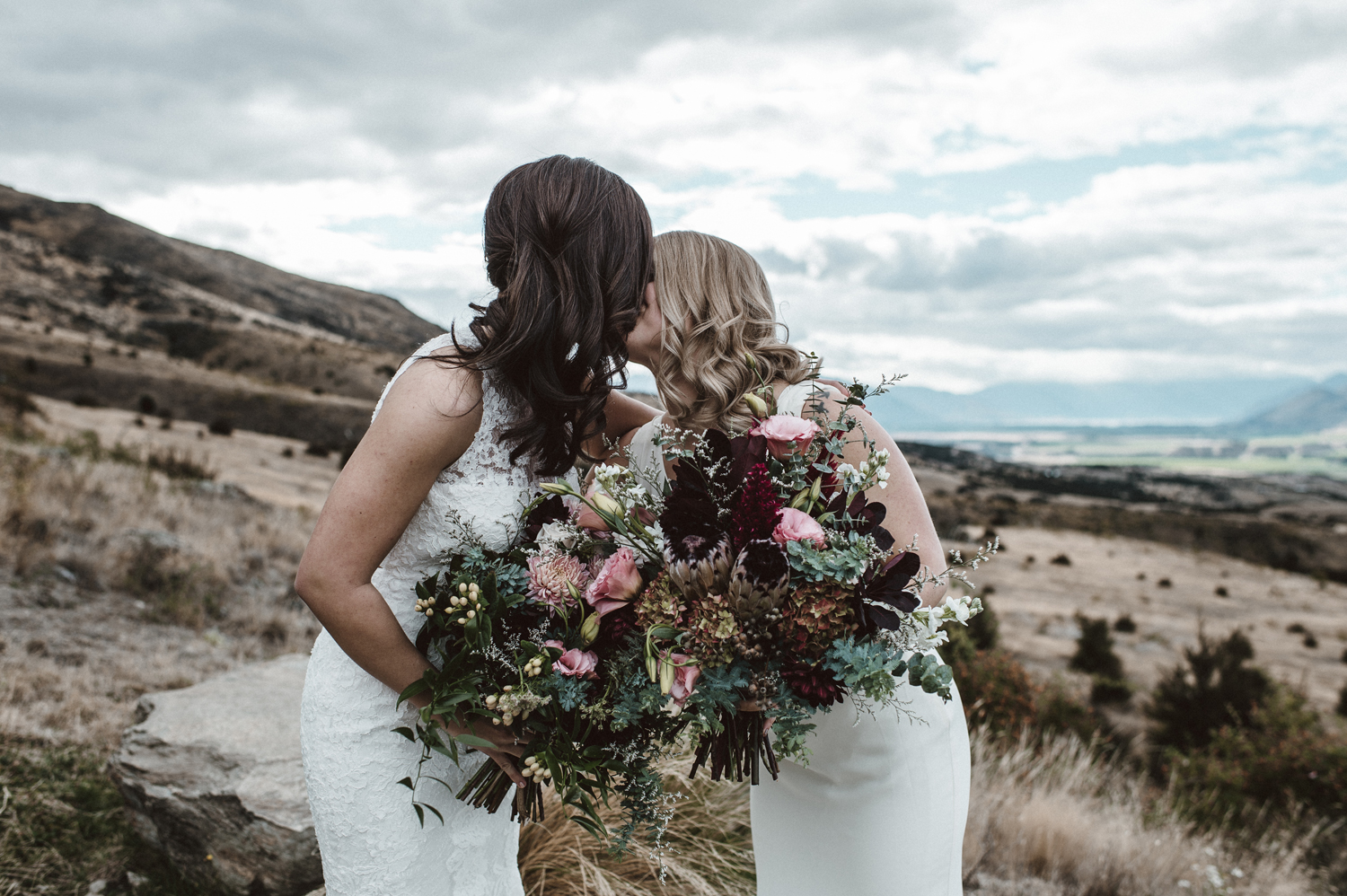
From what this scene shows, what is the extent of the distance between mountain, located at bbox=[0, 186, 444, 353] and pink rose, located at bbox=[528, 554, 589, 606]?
219 feet

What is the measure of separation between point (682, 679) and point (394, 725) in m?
1.01

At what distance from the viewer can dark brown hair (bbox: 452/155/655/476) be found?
2141 millimetres

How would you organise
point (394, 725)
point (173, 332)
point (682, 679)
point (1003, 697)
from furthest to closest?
point (173, 332), point (1003, 697), point (394, 725), point (682, 679)

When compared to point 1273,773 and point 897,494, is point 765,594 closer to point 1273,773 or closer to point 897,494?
point 897,494

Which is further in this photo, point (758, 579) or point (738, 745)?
point (738, 745)

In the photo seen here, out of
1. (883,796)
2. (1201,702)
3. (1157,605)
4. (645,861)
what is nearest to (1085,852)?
(645,861)

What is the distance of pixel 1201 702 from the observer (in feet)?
39.2

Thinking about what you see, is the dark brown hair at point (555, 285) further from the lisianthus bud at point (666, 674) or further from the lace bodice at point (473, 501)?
the lisianthus bud at point (666, 674)

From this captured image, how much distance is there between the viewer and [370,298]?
15312 cm

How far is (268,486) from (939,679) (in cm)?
2183

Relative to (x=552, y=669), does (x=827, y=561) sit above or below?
above

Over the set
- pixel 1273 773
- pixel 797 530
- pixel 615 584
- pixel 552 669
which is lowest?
pixel 1273 773

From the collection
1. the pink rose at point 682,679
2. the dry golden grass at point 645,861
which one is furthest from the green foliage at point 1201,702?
the pink rose at point 682,679

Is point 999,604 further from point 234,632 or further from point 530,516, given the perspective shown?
point 530,516
